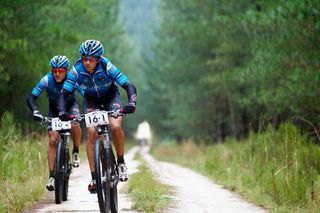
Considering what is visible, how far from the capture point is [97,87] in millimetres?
8227

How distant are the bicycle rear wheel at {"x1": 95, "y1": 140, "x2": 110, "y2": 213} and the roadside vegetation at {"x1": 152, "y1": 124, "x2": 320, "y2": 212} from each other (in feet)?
7.50

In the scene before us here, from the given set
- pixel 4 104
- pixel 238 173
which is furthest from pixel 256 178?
pixel 4 104

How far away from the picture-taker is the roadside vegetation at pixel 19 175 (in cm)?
836

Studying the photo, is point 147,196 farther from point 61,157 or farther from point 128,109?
point 128,109

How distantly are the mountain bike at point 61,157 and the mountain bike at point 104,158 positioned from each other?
1642 mm

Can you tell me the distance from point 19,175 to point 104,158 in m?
3.81

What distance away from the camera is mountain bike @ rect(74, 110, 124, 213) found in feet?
24.3

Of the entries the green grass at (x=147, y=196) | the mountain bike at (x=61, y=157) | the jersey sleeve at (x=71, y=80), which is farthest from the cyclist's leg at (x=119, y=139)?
the mountain bike at (x=61, y=157)

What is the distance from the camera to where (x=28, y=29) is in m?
17.5

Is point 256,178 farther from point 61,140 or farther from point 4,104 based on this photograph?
point 4,104

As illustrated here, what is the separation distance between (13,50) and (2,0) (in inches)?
58.9

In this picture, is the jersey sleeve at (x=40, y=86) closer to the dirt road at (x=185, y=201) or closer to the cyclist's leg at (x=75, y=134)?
the cyclist's leg at (x=75, y=134)

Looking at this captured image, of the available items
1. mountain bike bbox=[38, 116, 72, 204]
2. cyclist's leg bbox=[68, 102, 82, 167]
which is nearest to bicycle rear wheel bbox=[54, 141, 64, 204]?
mountain bike bbox=[38, 116, 72, 204]

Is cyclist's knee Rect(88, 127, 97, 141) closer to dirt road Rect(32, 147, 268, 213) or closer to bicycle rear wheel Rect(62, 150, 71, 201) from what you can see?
dirt road Rect(32, 147, 268, 213)
